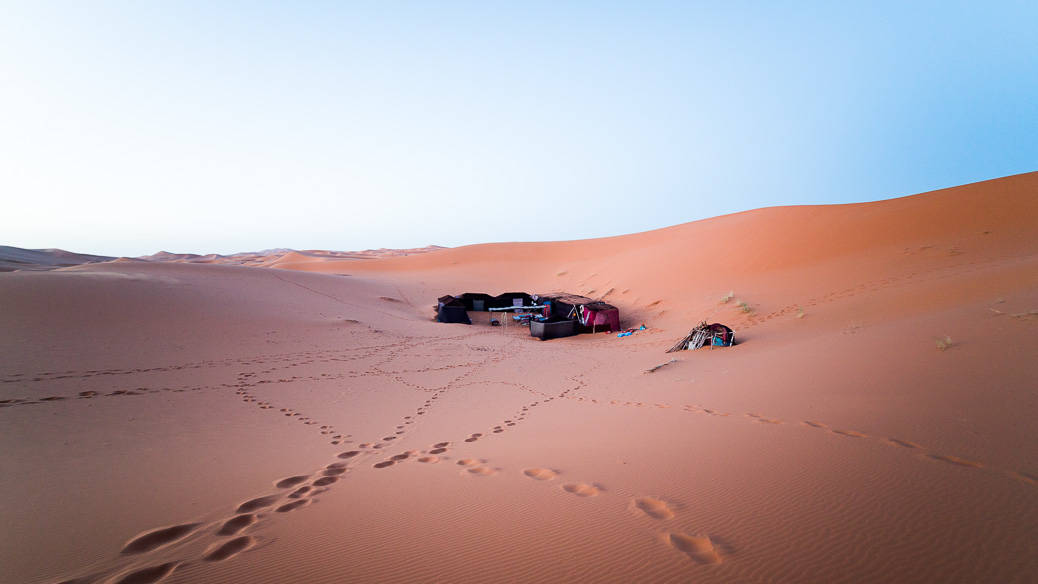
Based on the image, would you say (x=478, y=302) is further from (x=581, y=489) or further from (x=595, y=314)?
(x=581, y=489)

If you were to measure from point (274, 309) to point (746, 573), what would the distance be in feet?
55.7

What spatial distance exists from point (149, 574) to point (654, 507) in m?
3.01

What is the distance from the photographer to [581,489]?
3262 mm

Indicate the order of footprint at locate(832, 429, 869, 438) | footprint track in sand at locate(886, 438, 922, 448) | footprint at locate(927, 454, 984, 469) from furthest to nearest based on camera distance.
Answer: footprint at locate(832, 429, 869, 438) → footprint track in sand at locate(886, 438, 922, 448) → footprint at locate(927, 454, 984, 469)

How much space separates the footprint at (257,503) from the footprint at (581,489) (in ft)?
7.42

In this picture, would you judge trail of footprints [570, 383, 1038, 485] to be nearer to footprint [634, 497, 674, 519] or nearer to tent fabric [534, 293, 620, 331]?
footprint [634, 497, 674, 519]

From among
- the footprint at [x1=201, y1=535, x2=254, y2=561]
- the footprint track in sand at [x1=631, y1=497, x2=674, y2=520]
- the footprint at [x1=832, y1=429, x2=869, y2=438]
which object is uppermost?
the footprint at [x1=832, y1=429, x2=869, y2=438]

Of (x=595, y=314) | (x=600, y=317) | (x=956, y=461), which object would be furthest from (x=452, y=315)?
(x=956, y=461)

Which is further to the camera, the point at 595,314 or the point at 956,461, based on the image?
the point at 595,314

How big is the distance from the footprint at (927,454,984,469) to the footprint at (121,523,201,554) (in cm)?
536

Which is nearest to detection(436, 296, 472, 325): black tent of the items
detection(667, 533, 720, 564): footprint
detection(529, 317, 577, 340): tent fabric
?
detection(529, 317, 577, 340): tent fabric

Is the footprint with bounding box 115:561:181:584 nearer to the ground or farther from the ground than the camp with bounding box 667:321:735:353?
nearer to the ground

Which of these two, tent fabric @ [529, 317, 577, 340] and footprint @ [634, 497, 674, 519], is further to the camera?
tent fabric @ [529, 317, 577, 340]

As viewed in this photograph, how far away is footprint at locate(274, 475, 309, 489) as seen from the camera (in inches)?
141
